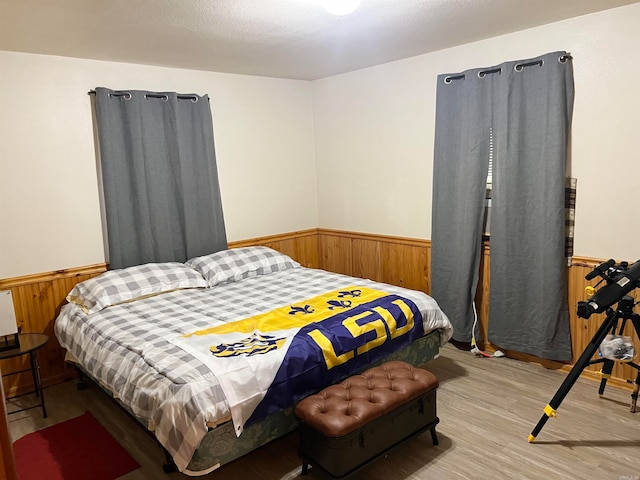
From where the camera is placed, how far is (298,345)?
2.50 m

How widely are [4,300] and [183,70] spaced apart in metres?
2.27

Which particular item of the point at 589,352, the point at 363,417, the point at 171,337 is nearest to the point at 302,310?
the point at 171,337

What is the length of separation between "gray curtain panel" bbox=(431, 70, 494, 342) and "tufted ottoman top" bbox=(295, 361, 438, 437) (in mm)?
1342

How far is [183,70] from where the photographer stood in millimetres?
3980

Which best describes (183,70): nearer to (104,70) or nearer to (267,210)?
(104,70)

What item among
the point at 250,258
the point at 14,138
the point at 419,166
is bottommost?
the point at 250,258

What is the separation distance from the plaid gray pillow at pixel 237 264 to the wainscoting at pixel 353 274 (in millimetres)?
380

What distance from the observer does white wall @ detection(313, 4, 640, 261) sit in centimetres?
288

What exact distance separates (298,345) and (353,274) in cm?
237

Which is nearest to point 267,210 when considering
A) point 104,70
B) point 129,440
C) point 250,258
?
point 250,258

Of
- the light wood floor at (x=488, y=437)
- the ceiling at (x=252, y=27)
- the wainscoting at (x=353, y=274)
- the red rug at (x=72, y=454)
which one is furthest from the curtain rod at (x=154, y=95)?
the red rug at (x=72, y=454)

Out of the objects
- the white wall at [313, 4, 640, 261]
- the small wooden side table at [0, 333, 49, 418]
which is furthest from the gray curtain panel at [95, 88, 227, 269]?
the white wall at [313, 4, 640, 261]

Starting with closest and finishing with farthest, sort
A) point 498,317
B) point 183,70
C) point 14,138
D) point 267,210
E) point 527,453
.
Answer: point 527,453 < point 14,138 < point 498,317 < point 183,70 < point 267,210

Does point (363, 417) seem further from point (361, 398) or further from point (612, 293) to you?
point (612, 293)
